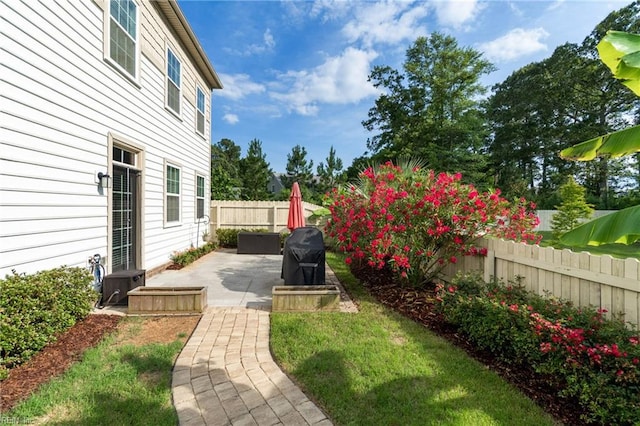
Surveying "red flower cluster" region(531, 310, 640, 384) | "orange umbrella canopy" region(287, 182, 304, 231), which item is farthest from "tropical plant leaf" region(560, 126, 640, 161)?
"orange umbrella canopy" region(287, 182, 304, 231)

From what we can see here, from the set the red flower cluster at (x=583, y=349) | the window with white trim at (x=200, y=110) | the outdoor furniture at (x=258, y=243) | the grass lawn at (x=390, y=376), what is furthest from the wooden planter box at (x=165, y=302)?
the window with white trim at (x=200, y=110)

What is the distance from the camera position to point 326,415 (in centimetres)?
228

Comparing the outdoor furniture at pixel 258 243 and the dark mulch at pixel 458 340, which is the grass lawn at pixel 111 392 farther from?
the outdoor furniture at pixel 258 243

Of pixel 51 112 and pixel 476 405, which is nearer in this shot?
pixel 476 405

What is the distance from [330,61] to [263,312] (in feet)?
35.4

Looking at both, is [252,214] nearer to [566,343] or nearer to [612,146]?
[566,343]

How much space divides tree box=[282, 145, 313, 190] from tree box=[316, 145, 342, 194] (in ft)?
4.42

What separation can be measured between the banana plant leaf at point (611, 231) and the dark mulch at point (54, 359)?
4.54 m

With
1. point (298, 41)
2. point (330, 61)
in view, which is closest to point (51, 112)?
point (298, 41)

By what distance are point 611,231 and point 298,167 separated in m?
34.5

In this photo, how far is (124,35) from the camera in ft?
18.1

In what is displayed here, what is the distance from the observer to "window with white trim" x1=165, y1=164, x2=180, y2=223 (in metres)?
7.52

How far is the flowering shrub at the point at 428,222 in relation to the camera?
4.64m

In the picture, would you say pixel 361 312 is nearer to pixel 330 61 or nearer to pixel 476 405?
pixel 476 405
